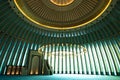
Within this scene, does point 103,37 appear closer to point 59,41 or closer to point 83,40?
point 83,40

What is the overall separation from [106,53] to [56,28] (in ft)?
38.1

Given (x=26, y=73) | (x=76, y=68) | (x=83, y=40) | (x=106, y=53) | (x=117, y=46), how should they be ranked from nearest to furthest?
(x=26, y=73) → (x=117, y=46) → (x=106, y=53) → (x=83, y=40) → (x=76, y=68)

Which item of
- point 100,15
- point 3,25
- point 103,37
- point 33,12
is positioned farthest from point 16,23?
point 103,37

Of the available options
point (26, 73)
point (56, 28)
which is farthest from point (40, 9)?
point (26, 73)

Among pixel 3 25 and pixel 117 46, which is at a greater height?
pixel 3 25

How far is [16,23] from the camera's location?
1938 cm

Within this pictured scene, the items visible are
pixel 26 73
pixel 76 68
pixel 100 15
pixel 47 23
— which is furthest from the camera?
pixel 76 68

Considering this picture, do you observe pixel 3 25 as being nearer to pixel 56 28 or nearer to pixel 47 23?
pixel 47 23

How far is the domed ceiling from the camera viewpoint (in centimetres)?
1705

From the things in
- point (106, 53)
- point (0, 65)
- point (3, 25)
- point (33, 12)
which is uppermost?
point (33, 12)

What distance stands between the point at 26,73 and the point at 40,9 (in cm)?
1044

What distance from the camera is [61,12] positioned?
768 inches

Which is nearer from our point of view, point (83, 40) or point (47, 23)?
point (47, 23)

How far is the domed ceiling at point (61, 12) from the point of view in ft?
55.9
